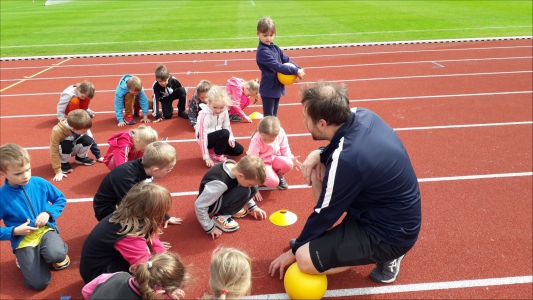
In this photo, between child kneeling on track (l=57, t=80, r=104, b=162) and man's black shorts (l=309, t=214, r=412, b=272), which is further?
child kneeling on track (l=57, t=80, r=104, b=162)

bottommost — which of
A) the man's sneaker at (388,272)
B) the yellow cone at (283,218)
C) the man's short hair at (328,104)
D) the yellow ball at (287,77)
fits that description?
the yellow cone at (283,218)

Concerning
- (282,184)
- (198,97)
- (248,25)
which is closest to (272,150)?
(282,184)

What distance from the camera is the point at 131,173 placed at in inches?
159

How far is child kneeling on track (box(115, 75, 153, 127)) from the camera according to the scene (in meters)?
7.75

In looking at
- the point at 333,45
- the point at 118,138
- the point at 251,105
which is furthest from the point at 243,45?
the point at 118,138

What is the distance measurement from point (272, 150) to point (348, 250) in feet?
7.41

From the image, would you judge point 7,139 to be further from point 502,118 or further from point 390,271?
point 502,118

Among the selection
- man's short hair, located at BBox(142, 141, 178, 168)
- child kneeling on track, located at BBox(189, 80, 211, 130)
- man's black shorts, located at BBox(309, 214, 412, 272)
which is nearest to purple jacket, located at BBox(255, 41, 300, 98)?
child kneeling on track, located at BBox(189, 80, 211, 130)

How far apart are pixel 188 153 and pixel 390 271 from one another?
13.4ft

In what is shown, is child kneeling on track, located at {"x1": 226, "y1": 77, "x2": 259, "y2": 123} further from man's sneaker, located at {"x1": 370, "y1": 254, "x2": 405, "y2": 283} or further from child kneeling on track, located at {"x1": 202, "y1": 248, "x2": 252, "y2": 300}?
child kneeling on track, located at {"x1": 202, "y1": 248, "x2": 252, "y2": 300}

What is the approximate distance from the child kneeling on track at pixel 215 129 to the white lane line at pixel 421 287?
2972mm

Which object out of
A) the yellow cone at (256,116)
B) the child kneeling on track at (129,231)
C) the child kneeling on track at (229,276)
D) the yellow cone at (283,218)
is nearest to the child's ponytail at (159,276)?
the child kneeling on track at (229,276)

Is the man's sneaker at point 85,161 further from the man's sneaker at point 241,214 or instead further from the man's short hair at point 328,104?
the man's short hair at point 328,104

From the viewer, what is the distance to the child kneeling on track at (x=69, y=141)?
553cm
